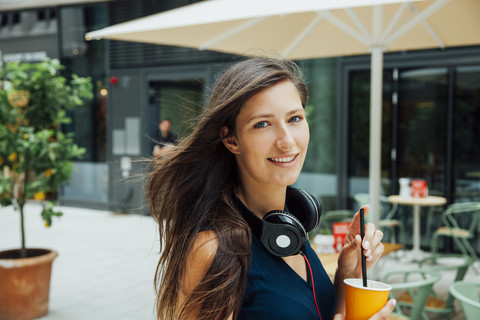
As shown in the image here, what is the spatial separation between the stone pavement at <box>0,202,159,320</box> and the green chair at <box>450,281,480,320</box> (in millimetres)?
1535

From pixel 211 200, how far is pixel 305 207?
31cm

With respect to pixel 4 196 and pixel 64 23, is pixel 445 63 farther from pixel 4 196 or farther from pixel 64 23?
pixel 64 23

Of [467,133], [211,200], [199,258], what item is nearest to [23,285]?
[211,200]

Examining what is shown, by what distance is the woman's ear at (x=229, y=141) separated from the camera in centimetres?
137

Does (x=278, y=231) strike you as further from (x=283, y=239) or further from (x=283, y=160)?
(x=283, y=160)

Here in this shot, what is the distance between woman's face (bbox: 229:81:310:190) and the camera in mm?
1284

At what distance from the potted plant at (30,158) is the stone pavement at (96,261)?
0.37 m

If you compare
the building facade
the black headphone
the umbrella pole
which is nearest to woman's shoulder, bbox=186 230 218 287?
the black headphone

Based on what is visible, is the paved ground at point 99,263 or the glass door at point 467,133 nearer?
the paved ground at point 99,263

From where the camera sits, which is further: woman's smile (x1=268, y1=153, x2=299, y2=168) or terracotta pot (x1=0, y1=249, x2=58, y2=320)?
terracotta pot (x1=0, y1=249, x2=58, y2=320)

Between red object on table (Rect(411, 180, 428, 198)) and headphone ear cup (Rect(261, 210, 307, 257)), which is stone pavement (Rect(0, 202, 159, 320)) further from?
red object on table (Rect(411, 180, 428, 198))

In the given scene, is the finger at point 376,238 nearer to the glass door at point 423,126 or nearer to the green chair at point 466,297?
the green chair at point 466,297

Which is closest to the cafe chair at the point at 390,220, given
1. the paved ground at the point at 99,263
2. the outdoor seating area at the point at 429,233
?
the outdoor seating area at the point at 429,233

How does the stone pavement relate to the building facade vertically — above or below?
below
